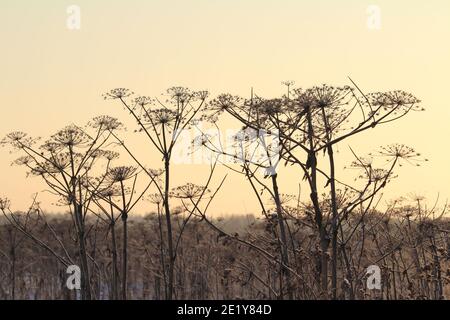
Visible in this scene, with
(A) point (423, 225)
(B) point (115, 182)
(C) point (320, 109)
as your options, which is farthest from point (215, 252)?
(C) point (320, 109)

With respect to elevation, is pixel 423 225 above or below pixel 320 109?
below

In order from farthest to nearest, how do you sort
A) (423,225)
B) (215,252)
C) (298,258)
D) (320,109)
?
(215,252)
(423,225)
(298,258)
(320,109)
